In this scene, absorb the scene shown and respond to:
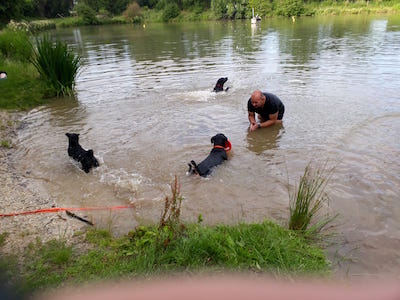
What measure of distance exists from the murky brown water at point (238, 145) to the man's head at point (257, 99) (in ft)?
2.50

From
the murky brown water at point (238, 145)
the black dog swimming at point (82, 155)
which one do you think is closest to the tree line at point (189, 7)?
the murky brown water at point (238, 145)

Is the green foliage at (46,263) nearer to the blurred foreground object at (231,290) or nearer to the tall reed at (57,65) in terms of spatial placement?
the blurred foreground object at (231,290)

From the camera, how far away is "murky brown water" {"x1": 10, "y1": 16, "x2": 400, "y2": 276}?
162 inches

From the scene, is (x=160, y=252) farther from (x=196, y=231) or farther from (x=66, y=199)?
(x=66, y=199)

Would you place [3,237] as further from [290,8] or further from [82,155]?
[290,8]

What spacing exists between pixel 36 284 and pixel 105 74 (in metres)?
12.2

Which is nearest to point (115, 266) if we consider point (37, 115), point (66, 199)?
point (66, 199)

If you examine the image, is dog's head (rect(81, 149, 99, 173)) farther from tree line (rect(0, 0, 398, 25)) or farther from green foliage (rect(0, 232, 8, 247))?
tree line (rect(0, 0, 398, 25))

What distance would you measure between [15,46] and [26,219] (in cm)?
1037

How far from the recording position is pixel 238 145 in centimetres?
643

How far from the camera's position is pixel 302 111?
8062 millimetres

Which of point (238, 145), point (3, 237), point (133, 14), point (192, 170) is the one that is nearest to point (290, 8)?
point (133, 14)

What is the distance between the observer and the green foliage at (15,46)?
1130 centimetres

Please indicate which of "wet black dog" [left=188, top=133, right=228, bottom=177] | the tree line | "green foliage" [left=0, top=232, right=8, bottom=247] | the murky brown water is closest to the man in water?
the murky brown water
